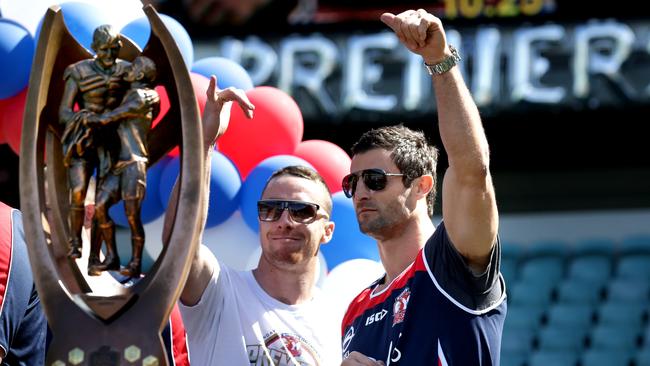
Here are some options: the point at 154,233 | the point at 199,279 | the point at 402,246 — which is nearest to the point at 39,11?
the point at 154,233

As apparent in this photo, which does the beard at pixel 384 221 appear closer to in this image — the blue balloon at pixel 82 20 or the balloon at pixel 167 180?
the balloon at pixel 167 180

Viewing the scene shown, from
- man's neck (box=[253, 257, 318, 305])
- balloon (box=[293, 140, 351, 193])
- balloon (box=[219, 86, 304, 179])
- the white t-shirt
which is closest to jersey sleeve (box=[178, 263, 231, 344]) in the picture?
the white t-shirt

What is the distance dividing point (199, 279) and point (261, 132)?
4.94ft

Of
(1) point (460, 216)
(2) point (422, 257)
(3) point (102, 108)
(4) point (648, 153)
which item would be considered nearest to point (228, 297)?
(2) point (422, 257)

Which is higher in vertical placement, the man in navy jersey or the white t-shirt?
the man in navy jersey

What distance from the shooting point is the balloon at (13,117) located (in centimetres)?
402

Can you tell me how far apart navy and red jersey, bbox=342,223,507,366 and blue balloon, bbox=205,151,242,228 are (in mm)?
1496

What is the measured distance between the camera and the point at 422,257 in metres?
2.75

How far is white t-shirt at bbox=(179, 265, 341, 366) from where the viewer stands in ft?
10.1

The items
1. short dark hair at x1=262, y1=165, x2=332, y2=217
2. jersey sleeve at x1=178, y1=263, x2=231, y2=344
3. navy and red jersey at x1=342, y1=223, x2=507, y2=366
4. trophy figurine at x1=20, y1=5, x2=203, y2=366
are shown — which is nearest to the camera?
trophy figurine at x1=20, y1=5, x2=203, y2=366

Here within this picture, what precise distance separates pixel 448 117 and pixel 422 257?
0.41 metres

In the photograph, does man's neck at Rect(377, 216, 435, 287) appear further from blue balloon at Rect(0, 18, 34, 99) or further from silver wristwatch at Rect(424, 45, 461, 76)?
blue balloon at Rect(0, 18, 34, 99)

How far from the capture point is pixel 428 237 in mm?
3006

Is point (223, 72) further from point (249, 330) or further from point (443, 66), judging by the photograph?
point (443, 66)
